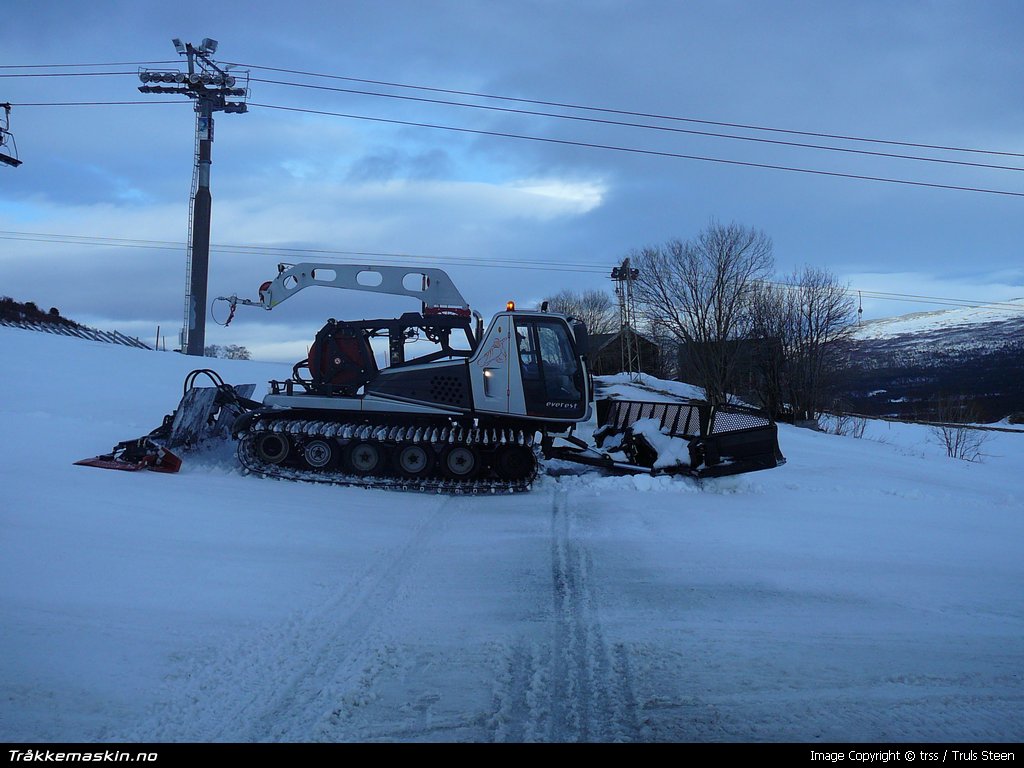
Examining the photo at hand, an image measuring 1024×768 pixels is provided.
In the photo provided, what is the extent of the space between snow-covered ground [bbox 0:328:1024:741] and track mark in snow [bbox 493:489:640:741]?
17 millimetres

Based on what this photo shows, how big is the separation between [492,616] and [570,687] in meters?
1.19

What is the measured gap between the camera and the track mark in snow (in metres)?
3.14

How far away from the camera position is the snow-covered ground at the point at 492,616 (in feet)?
10.7

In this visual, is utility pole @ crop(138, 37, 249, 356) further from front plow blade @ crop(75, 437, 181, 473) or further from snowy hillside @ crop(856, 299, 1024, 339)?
snowy hillside @ crop(856, 299, 1024, 339)

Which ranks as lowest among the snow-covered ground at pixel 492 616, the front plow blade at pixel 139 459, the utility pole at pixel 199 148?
the snow-covered ground at pixel 492 616

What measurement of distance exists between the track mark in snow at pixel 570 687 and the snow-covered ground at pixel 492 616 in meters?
0.02

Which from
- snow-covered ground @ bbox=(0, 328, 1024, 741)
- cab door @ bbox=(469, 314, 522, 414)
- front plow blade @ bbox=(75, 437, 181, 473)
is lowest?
snow-covered ground @ bbox=(0, 328, 1024, 741)

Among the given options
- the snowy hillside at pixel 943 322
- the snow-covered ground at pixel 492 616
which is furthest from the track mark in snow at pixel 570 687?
the snowy hillside at pixel 943 322

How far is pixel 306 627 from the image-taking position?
430 cm

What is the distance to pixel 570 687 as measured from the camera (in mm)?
3590

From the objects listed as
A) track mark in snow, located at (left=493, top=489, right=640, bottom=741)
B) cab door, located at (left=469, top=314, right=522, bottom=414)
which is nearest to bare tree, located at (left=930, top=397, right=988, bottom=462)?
cab door, located at (left=469, top=314, right=522, bottom=414)

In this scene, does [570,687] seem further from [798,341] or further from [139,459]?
[798,341]

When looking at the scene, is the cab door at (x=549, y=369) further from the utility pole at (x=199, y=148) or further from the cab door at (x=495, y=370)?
the utility pole at (x=199, y=148)

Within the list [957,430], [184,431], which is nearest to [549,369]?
[184,431]
